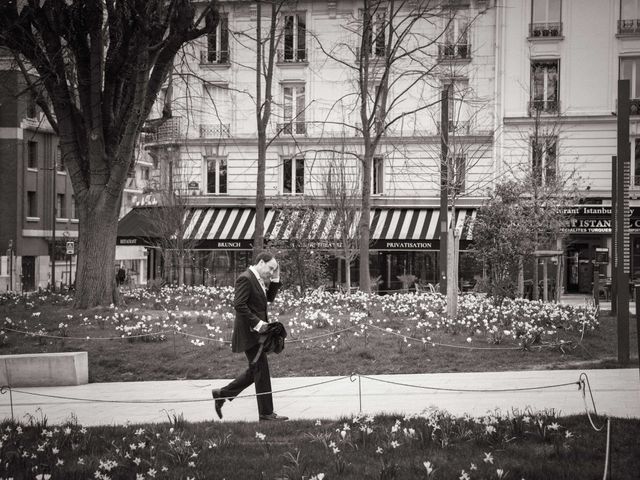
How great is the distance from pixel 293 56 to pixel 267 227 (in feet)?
28.1

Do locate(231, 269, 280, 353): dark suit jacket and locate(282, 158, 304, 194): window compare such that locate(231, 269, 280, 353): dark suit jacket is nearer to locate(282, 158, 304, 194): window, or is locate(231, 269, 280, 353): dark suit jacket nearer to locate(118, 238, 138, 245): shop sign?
locate(282, 158, 304, 194): window

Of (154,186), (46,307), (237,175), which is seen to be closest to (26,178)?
(154,186)

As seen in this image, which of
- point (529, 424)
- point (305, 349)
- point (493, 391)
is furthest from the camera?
point (305, 349)

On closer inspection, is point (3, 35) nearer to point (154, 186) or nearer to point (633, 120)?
point (154, 186)

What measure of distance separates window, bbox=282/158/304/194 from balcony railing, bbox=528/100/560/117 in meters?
10.8

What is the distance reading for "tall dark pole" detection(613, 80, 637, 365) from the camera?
13453mm

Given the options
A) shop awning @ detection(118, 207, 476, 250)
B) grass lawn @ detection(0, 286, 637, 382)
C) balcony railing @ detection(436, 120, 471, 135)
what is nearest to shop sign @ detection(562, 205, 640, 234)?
shop awning @ detection(118, 207, 476, 250)

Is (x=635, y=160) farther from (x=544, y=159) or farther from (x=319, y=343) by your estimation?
(x=319, y=343)

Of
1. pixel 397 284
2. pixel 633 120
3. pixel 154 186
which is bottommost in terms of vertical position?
pixel 397 284

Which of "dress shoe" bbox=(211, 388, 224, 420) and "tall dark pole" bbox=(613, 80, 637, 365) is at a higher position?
"tall dark pole" bbox=(613, 80, 637, 365)

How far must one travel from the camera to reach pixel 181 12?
1833 centimetres

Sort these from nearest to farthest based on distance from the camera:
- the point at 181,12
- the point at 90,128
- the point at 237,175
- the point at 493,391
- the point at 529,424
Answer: the point at 529,424, the point at 493,391, the point at 181,12, the point at 90,128, the point at 237,175

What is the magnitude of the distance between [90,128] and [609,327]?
40.8 feet

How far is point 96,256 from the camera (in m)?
19.7
